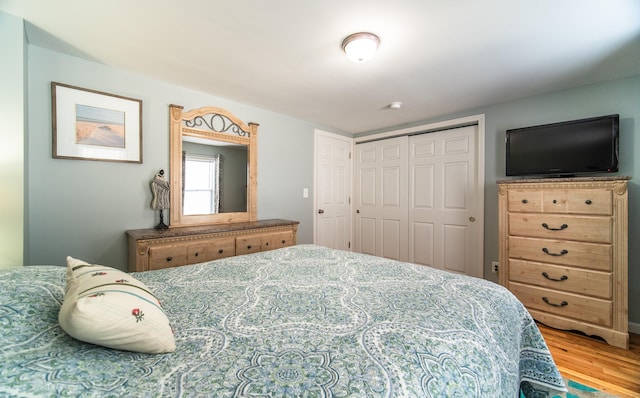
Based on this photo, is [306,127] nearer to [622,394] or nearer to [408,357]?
[408,357]

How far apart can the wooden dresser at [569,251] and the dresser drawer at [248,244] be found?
249 cm

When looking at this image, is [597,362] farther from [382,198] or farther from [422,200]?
[382,198]

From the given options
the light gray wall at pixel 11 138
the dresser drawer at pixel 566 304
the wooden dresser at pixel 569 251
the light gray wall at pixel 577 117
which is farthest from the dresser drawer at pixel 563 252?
the light gray wall at pixel 11 138

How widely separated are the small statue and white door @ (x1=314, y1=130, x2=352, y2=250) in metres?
2.02

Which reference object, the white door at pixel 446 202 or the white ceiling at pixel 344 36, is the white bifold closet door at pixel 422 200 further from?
the white ceiling at pixel 344 36

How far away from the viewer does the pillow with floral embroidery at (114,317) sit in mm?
651

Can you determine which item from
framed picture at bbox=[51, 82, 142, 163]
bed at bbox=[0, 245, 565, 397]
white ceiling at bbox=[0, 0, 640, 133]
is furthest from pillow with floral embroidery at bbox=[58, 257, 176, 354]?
framed picture at bbox=[51, 82, 142, 163]

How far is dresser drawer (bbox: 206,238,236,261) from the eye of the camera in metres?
2.48

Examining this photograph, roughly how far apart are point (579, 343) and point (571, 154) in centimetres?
166

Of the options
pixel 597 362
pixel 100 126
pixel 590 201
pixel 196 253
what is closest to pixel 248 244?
pixel 196 253

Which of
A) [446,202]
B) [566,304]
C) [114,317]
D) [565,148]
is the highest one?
[565,148]

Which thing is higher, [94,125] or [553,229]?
[94,125]

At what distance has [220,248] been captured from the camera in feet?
8.36

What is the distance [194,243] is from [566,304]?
3.32 metres
